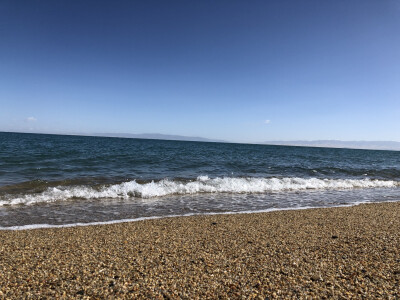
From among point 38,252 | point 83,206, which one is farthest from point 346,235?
point 83,206

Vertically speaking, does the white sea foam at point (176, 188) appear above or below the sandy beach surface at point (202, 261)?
below

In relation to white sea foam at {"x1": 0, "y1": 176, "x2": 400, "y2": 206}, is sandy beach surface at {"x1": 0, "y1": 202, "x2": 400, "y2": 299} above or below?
above

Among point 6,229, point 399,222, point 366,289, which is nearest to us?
point 366,289

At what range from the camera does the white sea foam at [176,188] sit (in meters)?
11.9

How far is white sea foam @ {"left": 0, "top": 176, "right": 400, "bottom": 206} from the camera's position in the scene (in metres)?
11.9

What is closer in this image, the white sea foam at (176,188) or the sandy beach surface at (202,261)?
the sandy beach surface at (202,261)

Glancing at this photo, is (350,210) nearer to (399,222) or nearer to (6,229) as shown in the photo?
(399,222)

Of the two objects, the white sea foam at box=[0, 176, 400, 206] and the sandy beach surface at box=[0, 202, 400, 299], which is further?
the white sea foam at box=[0, 176, 400, 206]

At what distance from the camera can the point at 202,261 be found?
4.98 m

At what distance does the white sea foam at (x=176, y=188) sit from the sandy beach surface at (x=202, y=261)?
17.0ft

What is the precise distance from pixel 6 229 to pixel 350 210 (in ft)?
44.4

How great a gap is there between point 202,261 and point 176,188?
10.1m

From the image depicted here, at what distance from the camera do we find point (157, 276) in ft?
14.1

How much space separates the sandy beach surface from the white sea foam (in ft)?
17.0
